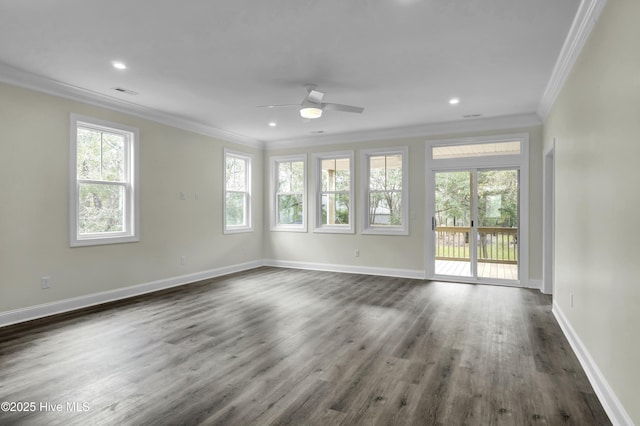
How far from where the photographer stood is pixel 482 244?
6090 mm

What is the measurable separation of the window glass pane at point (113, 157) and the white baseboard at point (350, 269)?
144 inches

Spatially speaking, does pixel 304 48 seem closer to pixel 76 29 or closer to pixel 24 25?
pixel 76 29

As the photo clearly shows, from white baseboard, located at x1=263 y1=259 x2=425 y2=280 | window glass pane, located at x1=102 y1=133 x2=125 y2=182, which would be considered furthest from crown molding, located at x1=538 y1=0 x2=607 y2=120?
window glass pane, located at x1=102 y1=133 x2=125 y2=182

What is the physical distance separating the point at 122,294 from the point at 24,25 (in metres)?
3.41

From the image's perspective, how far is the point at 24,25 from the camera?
2934 mm

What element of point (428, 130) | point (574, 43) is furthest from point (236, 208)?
point (574, 43)

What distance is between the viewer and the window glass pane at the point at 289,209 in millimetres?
7777

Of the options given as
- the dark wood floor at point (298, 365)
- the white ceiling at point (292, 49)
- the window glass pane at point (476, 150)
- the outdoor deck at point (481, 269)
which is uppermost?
the white ceiling at point (292, 49)

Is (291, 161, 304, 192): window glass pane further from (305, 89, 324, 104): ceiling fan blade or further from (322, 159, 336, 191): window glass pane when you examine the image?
(305, 89, 324, 104): ceiling fan blade

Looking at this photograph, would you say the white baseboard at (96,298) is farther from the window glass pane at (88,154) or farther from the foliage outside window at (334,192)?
the foliage outside window at (334,192)

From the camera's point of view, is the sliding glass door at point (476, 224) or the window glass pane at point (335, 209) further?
the window glass pane at point (335, 209)

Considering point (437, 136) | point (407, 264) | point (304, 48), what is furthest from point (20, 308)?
point (437, 136)

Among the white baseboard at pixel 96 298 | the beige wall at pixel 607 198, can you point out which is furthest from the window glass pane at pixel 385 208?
the beige wall at pixel 607 198

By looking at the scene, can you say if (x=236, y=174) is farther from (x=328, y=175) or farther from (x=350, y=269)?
(x=350, y=269)
